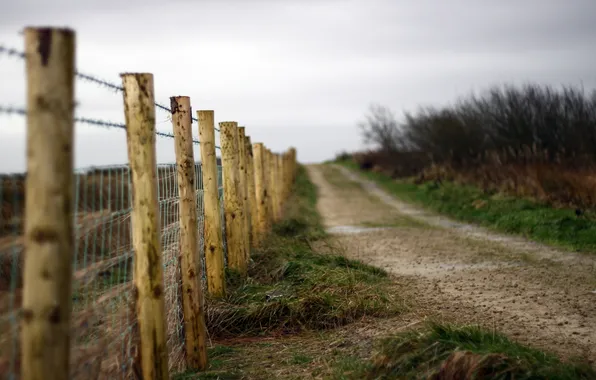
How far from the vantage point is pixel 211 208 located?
631 centimetres

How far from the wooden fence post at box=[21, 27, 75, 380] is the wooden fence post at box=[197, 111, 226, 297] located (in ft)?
12.0

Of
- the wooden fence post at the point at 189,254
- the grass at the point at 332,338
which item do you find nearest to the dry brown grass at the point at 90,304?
the wooden fence post at the point at 189,254

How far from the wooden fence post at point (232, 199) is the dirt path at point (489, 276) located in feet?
6.36

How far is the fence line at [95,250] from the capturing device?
92.3 inches

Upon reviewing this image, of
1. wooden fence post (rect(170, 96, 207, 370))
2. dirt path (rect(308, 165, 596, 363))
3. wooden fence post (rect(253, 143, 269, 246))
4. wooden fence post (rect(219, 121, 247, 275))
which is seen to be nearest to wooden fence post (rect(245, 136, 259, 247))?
wooden fence post (rect(253, 143, 269, 246))

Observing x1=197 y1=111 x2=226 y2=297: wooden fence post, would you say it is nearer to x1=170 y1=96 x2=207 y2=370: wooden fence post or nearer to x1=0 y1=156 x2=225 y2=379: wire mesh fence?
x1=170 y1=96 x2=207 y2=370: wooden fence post

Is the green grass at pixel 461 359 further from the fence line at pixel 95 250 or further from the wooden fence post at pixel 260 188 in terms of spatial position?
the wooden fence post at pixel 260 188

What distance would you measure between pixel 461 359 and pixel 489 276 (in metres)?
4.43

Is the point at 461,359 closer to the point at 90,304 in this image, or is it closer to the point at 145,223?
the point at 145,223

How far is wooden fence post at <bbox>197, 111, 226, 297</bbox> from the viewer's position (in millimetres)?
6082

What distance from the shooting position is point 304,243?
9836 mm

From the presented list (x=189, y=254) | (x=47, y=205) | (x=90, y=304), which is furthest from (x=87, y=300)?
(x=189, y=254)

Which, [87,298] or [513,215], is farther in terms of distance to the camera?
[513,215]

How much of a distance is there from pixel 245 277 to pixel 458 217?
9.34 meters
